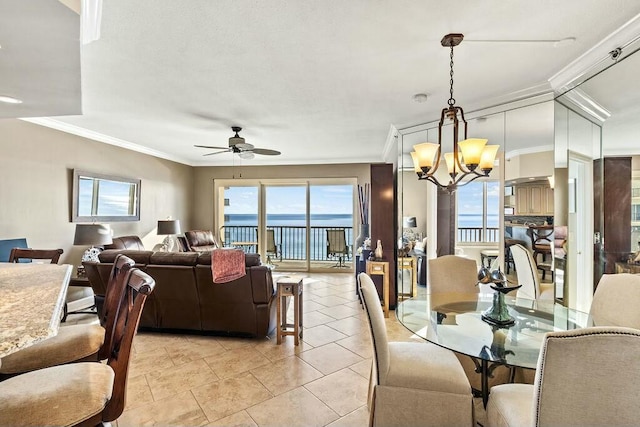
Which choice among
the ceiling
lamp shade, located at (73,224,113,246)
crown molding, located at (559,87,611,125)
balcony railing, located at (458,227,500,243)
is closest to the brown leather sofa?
lamp shade, located at (73,224,113,246)

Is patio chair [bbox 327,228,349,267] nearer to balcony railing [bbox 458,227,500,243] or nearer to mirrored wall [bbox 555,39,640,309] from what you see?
balcony railing [bbox 458,227,500,243]

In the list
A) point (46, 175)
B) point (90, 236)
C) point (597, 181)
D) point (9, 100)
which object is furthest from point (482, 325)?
point (46, 175)

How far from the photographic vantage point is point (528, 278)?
10.2ft

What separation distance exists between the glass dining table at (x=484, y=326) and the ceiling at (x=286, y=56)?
75.8 inches

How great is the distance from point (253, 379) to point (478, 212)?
303cm

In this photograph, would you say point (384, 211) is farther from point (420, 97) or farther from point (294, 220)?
point (294, 220)

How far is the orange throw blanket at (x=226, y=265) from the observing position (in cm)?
302

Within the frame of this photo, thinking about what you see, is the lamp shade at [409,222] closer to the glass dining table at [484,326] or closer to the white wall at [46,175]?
the glass dining table at [484,326]

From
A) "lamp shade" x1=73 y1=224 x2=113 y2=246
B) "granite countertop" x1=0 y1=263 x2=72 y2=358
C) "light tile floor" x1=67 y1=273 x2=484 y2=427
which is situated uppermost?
"lamp shade" x1=73 y1=224 x2=113 y2=246

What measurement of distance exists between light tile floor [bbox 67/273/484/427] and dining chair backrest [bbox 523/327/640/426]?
1.18 meters

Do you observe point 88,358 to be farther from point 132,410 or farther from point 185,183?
point 185,183

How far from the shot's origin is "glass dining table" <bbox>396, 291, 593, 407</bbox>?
1688mm

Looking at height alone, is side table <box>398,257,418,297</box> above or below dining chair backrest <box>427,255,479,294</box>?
below

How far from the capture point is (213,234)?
24.3ft
